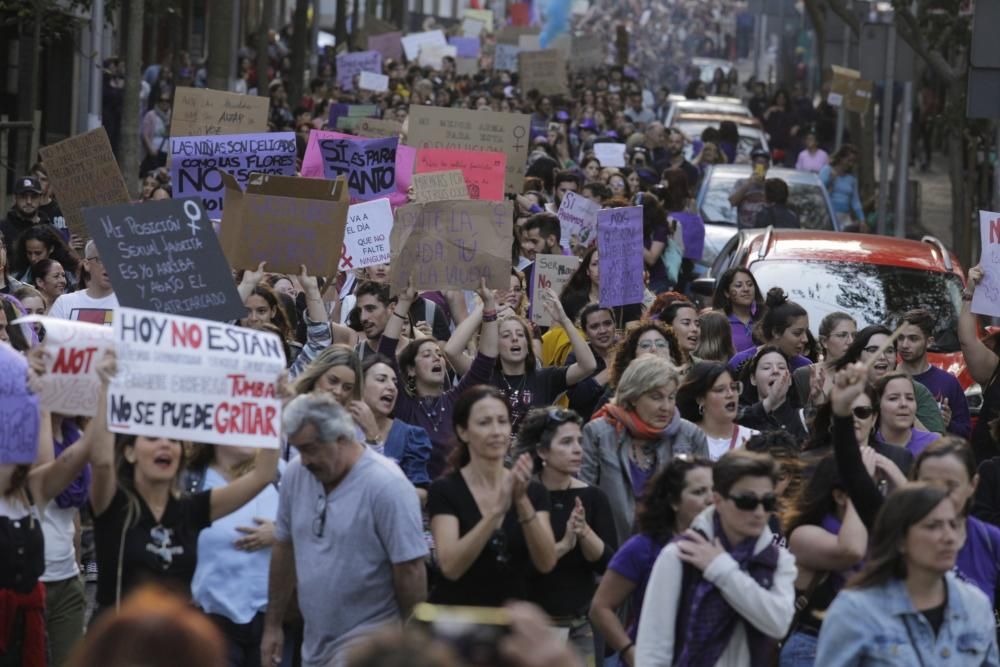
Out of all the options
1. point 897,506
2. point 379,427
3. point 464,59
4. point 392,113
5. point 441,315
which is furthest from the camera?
point 464,59

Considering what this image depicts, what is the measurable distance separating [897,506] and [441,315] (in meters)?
5.97

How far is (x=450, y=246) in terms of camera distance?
11133mm

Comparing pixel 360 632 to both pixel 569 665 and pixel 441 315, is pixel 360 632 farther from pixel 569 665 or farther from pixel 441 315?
pixel 441 315

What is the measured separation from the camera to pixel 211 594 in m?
6.89

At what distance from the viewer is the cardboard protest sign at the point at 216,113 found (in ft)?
49.9

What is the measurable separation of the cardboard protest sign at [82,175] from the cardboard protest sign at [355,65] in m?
18.9

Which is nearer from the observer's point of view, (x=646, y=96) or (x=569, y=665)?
(x=569, y=665)

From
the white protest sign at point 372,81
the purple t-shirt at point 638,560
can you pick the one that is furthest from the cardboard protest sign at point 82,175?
the white protest sign at point 372,81

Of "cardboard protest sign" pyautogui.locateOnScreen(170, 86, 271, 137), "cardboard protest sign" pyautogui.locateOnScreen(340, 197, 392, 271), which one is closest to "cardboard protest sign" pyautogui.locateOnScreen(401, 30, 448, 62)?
"cardboard protest sign" pyautogui.locateOnScreen(170, 86, 271, 137)

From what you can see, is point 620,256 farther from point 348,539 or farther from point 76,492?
point 348,539

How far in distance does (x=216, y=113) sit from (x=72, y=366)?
8984mm

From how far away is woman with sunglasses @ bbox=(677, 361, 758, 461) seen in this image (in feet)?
27.3

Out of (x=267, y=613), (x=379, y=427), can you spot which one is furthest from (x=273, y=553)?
(x=379, y=427)

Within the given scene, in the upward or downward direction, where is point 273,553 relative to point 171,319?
downward
